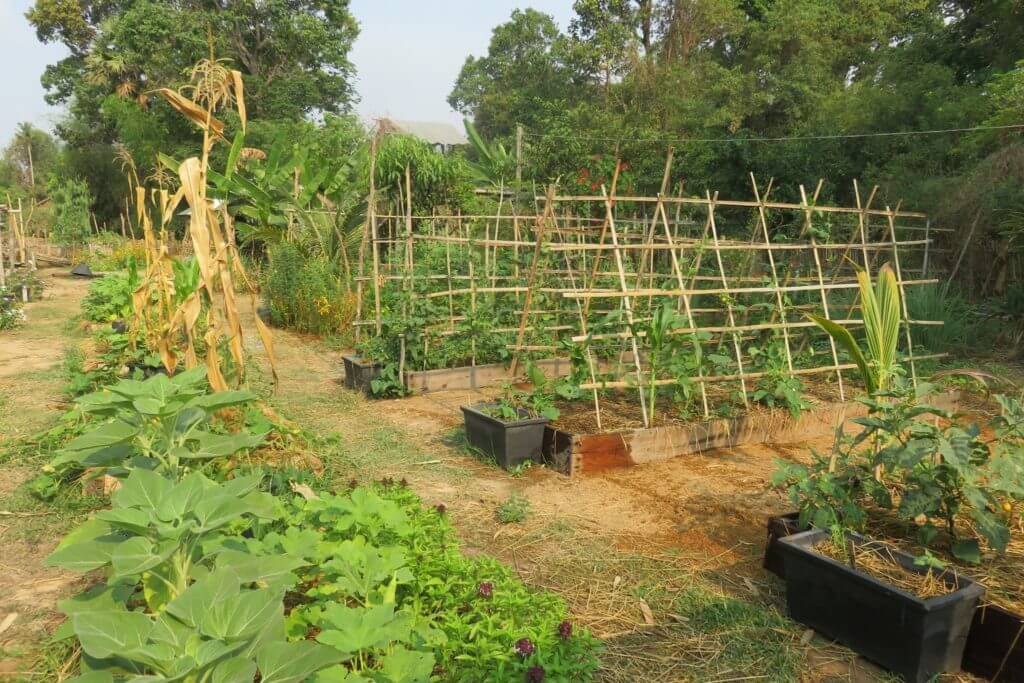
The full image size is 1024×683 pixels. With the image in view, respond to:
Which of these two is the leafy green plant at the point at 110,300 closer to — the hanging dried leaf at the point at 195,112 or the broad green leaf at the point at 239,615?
the hanging dried leaf at the point at 195,112

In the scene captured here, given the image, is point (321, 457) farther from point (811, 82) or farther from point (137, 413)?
point (811, 82)

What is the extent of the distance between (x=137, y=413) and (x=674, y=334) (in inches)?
140

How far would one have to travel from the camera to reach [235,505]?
6.24 ft

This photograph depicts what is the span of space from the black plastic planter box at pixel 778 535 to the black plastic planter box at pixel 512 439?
5.74ft

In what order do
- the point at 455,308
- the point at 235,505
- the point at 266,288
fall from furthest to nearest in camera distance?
1. the point at 266,288
2. the point at 455,308
3. the point at 235,505

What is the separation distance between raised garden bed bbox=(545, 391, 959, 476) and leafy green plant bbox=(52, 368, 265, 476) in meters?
2.56

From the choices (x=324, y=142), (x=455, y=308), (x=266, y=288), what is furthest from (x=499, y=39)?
(x=455, y=308)

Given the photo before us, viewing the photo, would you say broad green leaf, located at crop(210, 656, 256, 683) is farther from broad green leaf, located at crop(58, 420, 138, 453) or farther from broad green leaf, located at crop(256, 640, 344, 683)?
broad green leaf, located at crop(58, 420, 138, 453)

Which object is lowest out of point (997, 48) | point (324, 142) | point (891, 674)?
point (891, 674)

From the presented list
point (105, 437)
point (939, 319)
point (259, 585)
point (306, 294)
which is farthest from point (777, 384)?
point (306, 294)

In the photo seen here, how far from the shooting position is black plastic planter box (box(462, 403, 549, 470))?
186 inches

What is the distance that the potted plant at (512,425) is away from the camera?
15.6 feet

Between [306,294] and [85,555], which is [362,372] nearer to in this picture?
[306,294]

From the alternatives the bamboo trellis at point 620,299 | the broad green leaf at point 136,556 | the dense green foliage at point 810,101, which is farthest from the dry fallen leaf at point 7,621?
the dense green foliage at point 810,101
